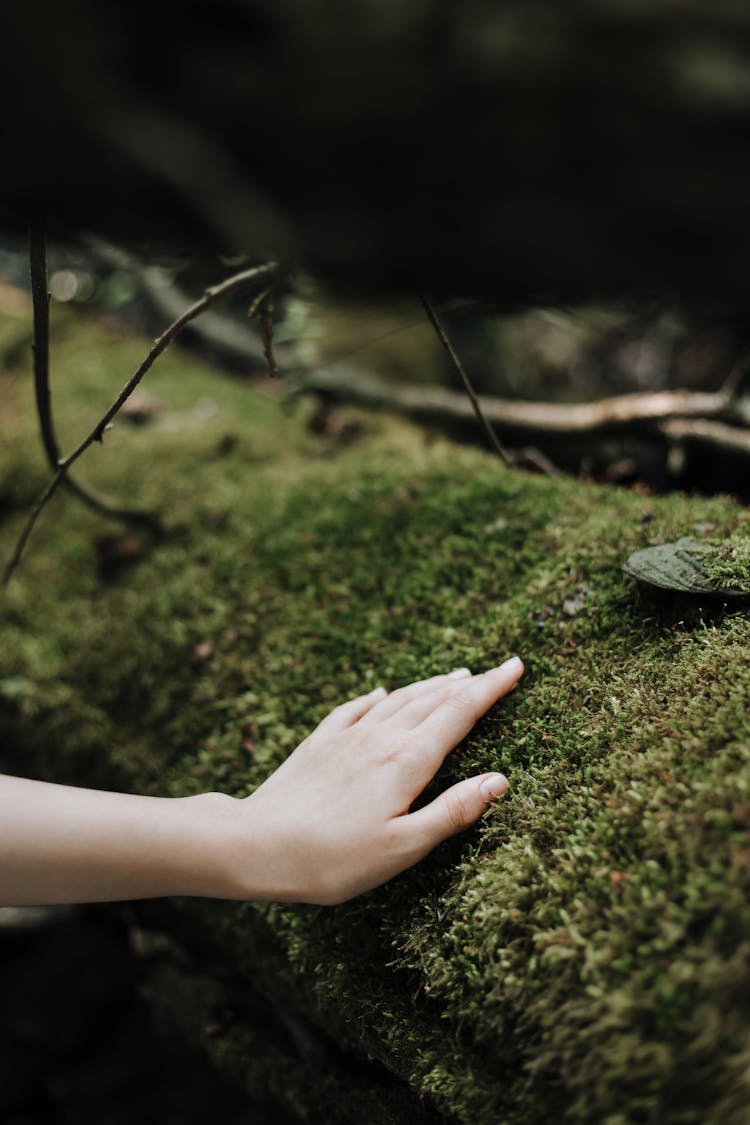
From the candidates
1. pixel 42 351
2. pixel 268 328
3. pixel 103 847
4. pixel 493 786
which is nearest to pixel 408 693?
pixel 493 786

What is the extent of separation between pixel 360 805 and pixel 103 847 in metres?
0.65

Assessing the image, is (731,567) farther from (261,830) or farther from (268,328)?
(268,328)

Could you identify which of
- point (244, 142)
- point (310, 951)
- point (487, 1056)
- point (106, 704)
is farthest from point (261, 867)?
point (244, 142)

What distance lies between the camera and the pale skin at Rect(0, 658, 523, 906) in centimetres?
183

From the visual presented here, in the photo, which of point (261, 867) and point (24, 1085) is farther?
point (24, 1085)

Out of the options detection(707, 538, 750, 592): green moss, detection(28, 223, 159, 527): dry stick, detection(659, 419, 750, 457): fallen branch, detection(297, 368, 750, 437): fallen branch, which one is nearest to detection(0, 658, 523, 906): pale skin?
detection(707, 538, 750, 592): green moss

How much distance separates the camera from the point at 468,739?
218 centimetres

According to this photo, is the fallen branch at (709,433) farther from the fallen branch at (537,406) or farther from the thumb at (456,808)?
the thumb at (456,808)

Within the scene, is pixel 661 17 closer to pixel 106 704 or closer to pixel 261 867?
pixel 261 867

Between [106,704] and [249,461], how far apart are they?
1.42m

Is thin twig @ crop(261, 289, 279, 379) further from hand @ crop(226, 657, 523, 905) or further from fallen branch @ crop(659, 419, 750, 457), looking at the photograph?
fallen branch @ crop(659, 419, 750, 457)

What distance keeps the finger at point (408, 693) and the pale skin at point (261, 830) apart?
0.07 metres

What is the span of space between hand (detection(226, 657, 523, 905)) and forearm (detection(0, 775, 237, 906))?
0.28ft

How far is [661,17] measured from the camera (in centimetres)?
104
